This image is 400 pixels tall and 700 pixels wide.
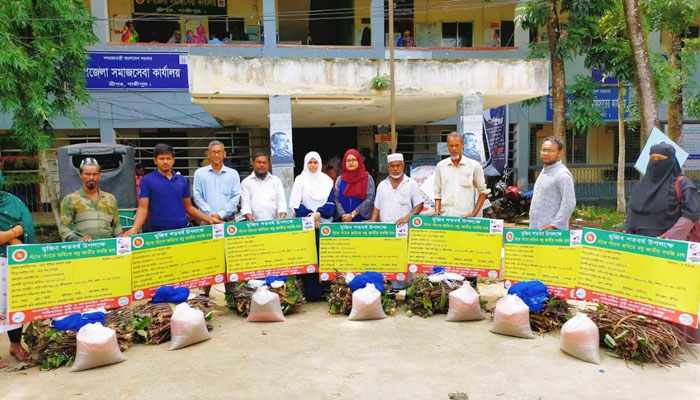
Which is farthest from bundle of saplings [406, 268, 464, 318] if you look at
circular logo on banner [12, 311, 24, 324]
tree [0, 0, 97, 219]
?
tree [0, 0, 97, 219]

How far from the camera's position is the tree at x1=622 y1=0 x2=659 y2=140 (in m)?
7.11

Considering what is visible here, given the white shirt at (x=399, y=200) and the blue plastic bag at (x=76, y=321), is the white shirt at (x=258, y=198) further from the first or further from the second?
the blue plastic bag at (x=76, y=321)

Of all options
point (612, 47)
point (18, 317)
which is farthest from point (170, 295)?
point (612, 47)

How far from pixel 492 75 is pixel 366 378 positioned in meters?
6.91

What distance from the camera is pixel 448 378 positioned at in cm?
327

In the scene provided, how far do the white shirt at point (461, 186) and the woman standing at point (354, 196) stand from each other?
811mm

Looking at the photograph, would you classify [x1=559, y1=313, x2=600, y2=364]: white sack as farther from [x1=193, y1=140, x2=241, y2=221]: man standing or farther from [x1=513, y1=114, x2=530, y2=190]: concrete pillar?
[x1=513, y1=114, x2=530, y2=190]: concrete pillar

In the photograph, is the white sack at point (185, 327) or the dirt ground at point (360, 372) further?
the white sack at point (185, 327)

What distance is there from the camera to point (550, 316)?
162 inches

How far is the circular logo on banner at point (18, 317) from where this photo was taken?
3.55 m

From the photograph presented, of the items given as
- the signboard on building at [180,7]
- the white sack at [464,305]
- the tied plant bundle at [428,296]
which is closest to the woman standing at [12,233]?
the tied plant bundle at [428,296]

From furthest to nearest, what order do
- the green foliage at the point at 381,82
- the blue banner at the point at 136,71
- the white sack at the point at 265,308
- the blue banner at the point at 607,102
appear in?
1. the blue banner at the point at 607,102
2. the blue banner at the point at 136,71
3. the green foliage at the point at 381,82
4. the white sack at the point at 265,308

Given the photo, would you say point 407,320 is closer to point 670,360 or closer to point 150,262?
point 670,360

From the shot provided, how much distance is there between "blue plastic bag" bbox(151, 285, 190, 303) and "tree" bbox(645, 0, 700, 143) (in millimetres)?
10806
